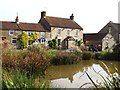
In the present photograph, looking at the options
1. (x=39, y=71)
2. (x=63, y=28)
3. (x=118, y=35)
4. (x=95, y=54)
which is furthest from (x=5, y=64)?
(x=118, y=35)

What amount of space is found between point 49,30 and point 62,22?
462 centimetres

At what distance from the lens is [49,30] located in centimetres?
4194

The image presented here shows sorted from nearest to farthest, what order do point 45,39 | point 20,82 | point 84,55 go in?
1. point 20,82
2. point 84,55
3. point 45,39

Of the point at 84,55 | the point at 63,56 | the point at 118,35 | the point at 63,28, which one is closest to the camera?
the point at 63,56

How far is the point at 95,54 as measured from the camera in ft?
98.6

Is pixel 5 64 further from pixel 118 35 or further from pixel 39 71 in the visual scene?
pixel 118 35

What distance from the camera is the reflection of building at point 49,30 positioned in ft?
122

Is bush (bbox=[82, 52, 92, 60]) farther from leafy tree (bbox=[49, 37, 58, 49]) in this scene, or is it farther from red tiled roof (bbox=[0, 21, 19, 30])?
red tiled roof (bbox=[0, 21, 19, 30])

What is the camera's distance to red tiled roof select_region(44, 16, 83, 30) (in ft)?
142

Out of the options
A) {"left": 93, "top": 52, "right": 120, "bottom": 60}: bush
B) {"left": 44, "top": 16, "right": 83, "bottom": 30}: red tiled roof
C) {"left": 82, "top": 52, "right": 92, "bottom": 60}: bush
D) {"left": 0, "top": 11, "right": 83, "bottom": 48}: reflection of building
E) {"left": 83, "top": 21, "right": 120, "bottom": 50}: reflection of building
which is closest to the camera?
{"left": 82, "top": 52, "right": 92, "bottom": 60}: bush

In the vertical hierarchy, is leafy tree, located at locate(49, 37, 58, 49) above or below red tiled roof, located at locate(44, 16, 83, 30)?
below

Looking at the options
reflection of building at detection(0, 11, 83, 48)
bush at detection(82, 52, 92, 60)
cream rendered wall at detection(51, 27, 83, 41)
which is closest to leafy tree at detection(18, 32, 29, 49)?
reflection of building at detection(0, 11, 83, 48)

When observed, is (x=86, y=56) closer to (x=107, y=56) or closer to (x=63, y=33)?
→ (x=107, y=56)

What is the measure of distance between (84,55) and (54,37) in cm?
1509
